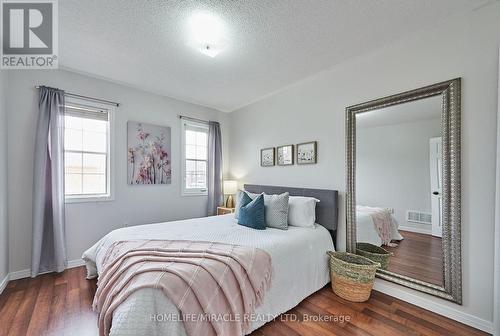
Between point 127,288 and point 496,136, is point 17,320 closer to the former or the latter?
point 127,288

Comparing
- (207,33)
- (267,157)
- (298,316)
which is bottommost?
(298,316)

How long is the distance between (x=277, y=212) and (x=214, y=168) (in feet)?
6.69

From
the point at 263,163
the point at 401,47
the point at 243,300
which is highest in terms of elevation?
the point at 401,47

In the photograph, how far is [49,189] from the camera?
265cm

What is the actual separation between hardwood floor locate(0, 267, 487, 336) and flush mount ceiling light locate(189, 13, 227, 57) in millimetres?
2623

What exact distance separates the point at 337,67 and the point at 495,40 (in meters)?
1.33

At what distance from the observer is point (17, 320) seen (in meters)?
1.76

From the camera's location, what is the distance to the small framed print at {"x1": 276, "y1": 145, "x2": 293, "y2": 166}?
10.6ft

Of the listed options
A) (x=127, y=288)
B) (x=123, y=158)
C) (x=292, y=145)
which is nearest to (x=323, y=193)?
(x=292, y=145)

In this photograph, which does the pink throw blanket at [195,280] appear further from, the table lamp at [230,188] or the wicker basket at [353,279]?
the table lamp at [230,188]

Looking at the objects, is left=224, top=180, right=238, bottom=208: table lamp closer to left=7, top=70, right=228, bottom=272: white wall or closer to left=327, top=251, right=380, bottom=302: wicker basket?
left=7, top=70, right=228, bottom=272: white wall

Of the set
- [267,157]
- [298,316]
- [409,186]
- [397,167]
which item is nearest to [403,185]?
[409,186]

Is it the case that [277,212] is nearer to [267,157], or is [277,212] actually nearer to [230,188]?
[267,157]

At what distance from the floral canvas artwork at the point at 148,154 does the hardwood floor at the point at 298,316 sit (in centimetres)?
161
